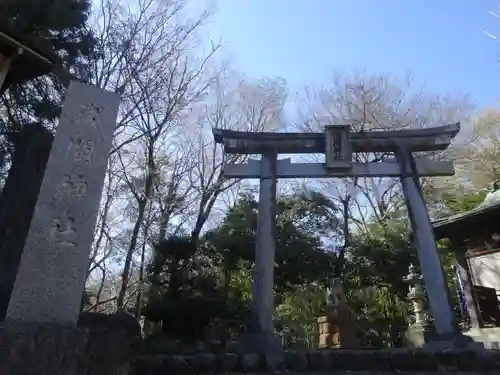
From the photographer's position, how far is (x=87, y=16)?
997 centimetres

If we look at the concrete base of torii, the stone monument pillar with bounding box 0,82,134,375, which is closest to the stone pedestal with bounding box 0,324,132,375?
the stone monument pillar with bounding box 0,82,134,375

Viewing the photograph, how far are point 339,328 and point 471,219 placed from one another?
14.4ft

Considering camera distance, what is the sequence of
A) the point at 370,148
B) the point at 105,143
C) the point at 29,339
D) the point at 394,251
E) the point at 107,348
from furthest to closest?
the point at 394,251 < the point at 370,148 < the point at 105,143 < the point at 107,348 < the point at 29,339

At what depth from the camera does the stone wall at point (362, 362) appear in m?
6.03

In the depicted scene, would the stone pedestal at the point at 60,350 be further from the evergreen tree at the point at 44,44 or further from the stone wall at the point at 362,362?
the evergreen tree at the point at 44,44

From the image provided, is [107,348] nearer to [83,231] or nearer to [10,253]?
[83,231]

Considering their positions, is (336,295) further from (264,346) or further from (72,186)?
(72,186)

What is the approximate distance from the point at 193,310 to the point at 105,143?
543 centimetres

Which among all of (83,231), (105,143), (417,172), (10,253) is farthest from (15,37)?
(417,172)

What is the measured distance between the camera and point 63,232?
13.7ft

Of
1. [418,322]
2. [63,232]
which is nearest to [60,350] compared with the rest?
[63,232]

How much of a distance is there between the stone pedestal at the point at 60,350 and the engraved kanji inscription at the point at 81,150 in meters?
2.10

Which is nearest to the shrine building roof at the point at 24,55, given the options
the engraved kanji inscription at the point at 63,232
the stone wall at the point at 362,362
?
the engraved kanji inscription at the point at 63,232

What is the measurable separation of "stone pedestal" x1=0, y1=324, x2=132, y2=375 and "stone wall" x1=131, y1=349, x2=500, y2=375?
8.90 feet
